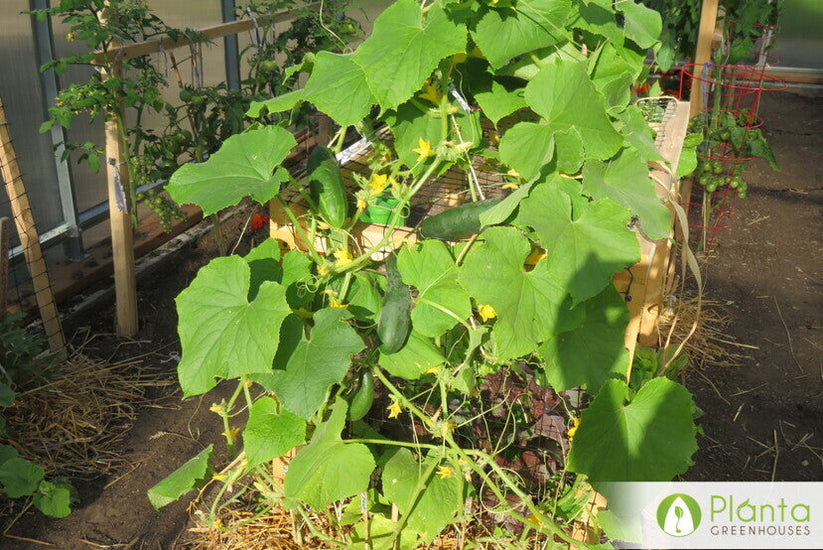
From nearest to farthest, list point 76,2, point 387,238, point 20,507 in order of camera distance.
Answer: point 387,238, point 20,507, point 76,2

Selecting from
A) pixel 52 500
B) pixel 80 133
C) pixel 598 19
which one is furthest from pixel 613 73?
pixel 80 133

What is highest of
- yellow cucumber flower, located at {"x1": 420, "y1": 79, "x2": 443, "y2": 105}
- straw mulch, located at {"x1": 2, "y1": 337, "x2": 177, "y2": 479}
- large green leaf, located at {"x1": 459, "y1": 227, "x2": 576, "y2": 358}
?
yellow cucumber flower, located at {"x1": 420, "y1": 79, "x2": 443, "y2": 105}

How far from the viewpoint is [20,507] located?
2529 millimetres

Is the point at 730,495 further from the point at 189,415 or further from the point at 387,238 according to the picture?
the point at 189,415

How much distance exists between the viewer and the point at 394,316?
5.24ft

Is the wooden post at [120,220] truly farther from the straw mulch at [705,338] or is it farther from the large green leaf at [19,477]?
the straw mulch at [705,338]

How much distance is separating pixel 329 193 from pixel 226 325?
1.14ft

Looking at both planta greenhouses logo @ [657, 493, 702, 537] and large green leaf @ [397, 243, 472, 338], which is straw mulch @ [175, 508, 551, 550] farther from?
large green leaf @ [397, 243, 472, 338]

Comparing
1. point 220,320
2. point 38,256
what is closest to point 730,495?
point 220,320

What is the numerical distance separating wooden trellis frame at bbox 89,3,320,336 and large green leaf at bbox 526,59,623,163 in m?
1.97

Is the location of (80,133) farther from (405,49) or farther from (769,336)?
(769,336)

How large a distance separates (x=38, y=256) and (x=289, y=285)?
1.76 m

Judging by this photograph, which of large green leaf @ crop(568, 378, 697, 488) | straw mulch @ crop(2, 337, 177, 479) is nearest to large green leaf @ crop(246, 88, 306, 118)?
large green leaf @ crop(568, 378, 697, 488)

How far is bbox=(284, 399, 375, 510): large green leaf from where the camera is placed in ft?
5.46
